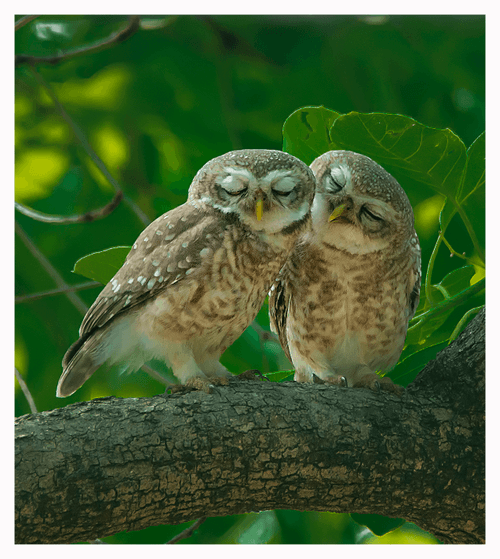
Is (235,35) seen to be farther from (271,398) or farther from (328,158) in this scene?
(271,398)

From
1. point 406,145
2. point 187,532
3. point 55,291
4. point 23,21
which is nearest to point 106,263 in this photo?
point 55,291

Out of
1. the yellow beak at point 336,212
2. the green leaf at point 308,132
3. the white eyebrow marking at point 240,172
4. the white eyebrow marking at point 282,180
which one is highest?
the green leaf at point 308,132

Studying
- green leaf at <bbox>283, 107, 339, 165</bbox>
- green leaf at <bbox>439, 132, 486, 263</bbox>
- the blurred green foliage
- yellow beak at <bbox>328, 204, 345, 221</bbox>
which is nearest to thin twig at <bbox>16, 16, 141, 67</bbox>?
the blurred green foliage

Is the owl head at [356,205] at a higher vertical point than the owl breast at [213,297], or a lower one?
higher

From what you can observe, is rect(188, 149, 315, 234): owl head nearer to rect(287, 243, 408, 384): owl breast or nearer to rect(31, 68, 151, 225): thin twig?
rect(287, 243, 408, 384): owl breast

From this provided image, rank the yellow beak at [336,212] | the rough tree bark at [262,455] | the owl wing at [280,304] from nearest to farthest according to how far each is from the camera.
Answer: the rough tree bark at [262,455]
the yellow beak at [336,212]
the owl wing at [280,304]

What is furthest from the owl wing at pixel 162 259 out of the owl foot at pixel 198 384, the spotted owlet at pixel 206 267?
the owl foot at pixel 198 384

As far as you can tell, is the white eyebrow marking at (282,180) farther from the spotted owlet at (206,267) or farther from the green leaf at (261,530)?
the green leaf at (261,530)
